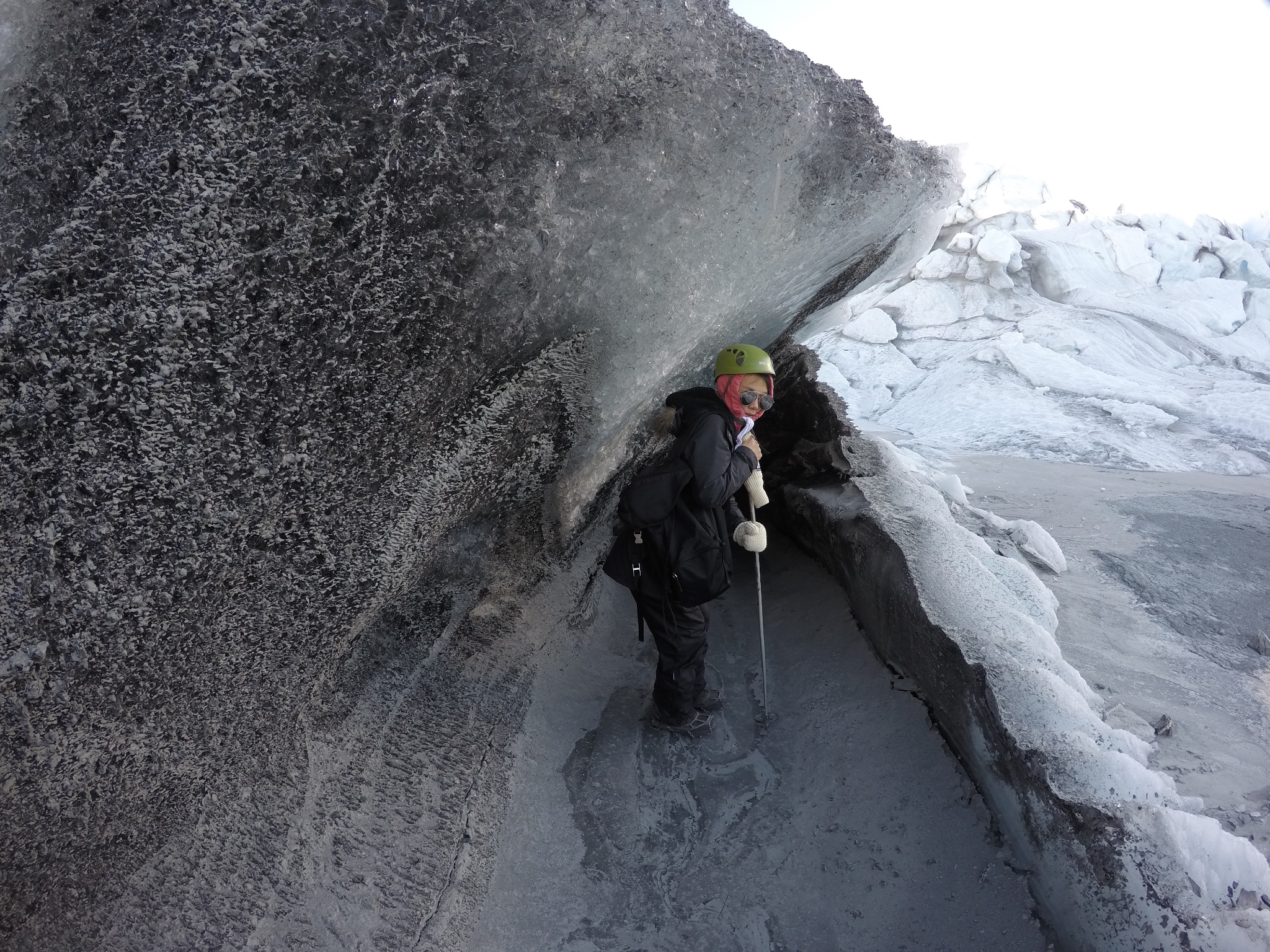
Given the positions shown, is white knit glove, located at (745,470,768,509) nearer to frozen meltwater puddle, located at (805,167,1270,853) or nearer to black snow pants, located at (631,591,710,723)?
black snow pants, located at (631,591,710,723)

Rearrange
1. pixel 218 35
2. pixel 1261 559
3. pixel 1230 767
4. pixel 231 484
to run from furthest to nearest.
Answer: pixel 1261 559, pixel 1230 767, pixel 231 484, pixel 218 35

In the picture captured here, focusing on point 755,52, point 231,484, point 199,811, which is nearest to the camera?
point 231,484

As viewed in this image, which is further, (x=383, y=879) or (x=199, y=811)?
(x=383, y=879)

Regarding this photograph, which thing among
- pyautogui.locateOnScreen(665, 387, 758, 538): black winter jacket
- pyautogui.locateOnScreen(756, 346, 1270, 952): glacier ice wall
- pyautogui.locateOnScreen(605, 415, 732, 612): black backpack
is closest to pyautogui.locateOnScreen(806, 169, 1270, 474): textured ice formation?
pyautogui.locateOnScreen(756, 346, 1270, 952): glacier ice wall

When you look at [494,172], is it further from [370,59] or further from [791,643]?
[791,643]

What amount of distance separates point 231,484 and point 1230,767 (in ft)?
10.00

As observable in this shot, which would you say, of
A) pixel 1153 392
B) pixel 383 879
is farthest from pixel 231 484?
pixel 1153 392

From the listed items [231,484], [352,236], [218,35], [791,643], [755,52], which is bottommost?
[791,643]

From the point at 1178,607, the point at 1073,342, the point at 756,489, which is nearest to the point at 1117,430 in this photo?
the point at 1073,342

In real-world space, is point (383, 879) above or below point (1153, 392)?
below

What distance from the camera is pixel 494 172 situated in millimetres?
2021

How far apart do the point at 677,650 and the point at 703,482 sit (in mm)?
721

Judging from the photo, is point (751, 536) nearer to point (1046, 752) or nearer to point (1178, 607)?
point (1046, 752)

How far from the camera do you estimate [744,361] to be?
2809 millimetres
